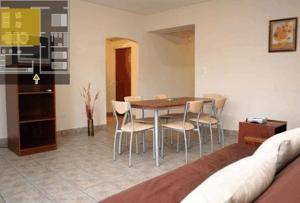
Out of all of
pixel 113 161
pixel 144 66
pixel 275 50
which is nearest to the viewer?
pixel 113 161

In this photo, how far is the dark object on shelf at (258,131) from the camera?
2.99m

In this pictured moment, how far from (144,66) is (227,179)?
19.3 feet

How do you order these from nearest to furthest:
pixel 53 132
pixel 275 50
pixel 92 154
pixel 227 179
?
1. pixel 227 179
2. pixel 92 154
3. pixel 53 132
4. pixel 275 50

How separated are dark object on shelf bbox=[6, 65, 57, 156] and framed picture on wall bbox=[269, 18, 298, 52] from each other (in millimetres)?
3813

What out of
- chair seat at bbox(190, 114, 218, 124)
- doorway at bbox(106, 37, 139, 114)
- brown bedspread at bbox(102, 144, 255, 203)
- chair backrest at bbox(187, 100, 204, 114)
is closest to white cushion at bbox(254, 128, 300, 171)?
brown bedspread at bbox(102, 144, 255, 203)

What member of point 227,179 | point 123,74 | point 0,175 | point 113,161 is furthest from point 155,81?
point 227,179

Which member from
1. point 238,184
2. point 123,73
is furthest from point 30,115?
point 123,73

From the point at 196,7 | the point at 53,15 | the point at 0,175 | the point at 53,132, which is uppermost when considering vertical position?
the point at 196,7

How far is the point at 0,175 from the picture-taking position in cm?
303

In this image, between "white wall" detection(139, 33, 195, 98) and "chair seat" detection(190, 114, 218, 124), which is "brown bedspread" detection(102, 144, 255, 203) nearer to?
"chair seat" detection(190, 114, 218, 124)

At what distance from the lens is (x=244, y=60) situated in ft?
16.0

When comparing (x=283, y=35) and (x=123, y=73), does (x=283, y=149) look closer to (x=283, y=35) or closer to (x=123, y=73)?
(x=283, y=35)

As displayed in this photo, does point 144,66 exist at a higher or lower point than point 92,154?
higher

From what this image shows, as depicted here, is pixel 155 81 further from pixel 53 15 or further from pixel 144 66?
pixel 53 15
